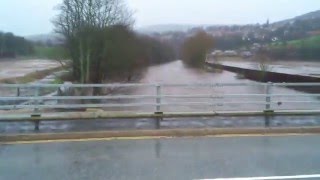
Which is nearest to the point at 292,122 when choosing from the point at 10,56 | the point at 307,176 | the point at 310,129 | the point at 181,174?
the point at 310,129

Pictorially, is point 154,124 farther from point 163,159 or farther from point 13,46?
point 13,46

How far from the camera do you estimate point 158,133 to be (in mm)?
9406

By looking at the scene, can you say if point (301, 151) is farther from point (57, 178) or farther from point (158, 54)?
point (158, 54)

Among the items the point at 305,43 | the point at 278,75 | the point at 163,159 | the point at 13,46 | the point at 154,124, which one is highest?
the point at 305,43

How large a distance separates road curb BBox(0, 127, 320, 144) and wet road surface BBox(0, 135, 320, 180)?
1.10 ft

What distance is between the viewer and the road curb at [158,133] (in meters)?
8.92

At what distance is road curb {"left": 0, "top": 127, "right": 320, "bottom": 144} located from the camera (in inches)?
351

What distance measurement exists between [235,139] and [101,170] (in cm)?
353

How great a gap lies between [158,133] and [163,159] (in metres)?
1.89

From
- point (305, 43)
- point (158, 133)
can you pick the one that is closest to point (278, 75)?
point (305, 43)

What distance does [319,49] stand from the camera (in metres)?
102

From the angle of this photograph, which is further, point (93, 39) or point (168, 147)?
point (93, 39)

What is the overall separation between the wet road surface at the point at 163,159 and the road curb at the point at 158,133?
1.10ft

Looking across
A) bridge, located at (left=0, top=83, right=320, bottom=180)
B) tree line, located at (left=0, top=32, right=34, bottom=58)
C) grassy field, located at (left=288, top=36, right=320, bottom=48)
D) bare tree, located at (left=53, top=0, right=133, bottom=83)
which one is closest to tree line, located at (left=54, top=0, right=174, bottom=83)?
bare tree, located at (left=53, top=0, right=133, bottom=83)
